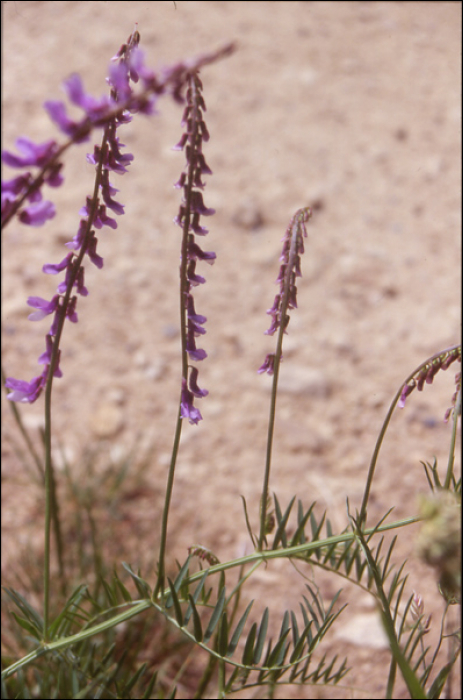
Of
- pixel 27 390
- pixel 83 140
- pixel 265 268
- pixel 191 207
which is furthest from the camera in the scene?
pixel 265 268

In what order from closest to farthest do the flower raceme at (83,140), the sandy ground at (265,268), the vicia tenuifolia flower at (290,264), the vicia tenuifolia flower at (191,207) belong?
→ 1. the flower raceme at (83,140)
2. the vicia tenuifolia flower at (191,207)
3. the vicia tenuifolia flower at (290,264)
4. the sandy ground at (265,268)

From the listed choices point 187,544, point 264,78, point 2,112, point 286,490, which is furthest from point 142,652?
point 264,78

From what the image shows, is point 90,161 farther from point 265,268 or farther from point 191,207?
point 265,268

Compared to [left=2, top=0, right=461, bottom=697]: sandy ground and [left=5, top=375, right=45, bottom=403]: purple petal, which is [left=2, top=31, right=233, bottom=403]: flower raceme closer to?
[left=5, top=375, right=45, bottom=403]: purple petal

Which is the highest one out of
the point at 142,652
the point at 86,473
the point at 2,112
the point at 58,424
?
the point at 2,112

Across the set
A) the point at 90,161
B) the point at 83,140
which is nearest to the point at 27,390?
the point at 90,161

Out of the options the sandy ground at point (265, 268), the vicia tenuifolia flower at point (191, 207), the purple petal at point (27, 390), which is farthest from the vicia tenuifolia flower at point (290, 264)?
the sandy ground at point (265, 268)

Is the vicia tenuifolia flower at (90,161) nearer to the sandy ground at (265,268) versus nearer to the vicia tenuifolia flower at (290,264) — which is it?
the vicia tenuifolia flower at (290,264)

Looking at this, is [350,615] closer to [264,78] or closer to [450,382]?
[450,382]
